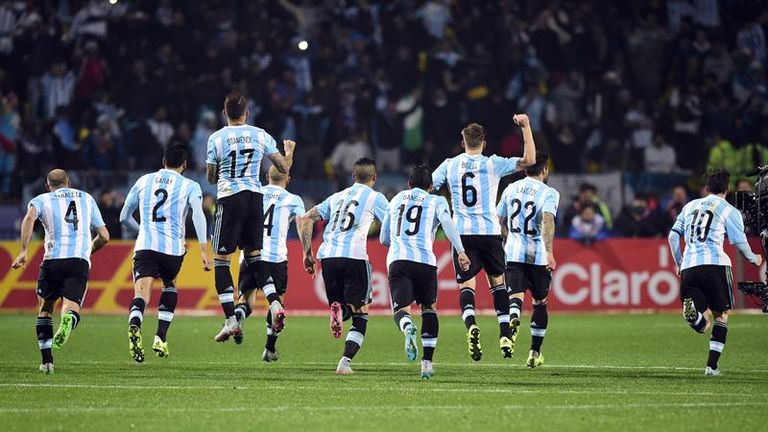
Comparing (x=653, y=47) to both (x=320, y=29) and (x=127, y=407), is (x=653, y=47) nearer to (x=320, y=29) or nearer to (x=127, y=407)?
(x=320, y=29)

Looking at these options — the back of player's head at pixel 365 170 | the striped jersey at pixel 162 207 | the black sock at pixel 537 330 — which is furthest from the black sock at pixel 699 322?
the striped jersey at pixel 162 207

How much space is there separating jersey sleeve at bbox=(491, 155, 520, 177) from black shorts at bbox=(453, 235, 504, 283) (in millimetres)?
707

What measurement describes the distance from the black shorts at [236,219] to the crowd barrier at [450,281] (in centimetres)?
1023

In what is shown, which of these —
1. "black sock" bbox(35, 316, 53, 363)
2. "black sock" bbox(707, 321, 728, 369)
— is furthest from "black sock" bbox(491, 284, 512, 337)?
"black sock" bbox(35, 316, 53, 363)

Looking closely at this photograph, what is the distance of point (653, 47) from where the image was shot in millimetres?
29219

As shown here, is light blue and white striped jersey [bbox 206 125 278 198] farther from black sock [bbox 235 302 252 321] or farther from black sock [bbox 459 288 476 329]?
black sock [bbox 459 288 476 329]

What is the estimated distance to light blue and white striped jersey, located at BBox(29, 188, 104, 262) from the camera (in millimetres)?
13781

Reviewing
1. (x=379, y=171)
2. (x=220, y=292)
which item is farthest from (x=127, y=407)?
(x=379, y=171)

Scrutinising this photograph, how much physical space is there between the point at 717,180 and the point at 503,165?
7.06 feet

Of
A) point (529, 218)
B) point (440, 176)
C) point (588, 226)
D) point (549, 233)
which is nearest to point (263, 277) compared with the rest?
point (440, 176)

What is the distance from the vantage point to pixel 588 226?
2462cm

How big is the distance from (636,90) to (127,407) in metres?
20.4

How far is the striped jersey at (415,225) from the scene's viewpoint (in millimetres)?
12727

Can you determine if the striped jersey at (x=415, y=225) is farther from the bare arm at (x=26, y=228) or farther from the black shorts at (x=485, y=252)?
the bare arm at (x=26, y=228)
